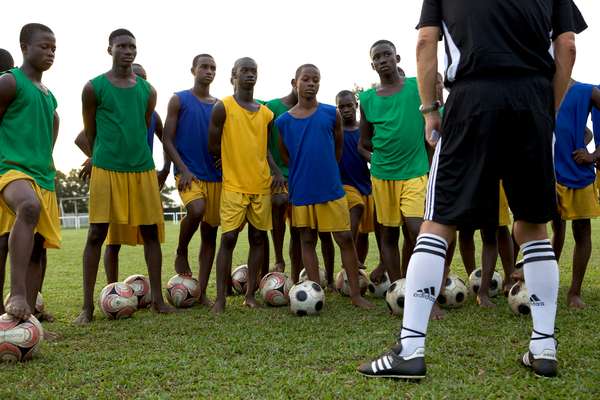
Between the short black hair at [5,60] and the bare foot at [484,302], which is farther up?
the short black hair at [5,60]

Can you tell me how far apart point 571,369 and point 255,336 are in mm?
2254

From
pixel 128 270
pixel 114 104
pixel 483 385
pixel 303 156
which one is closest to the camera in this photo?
pixel 483 385

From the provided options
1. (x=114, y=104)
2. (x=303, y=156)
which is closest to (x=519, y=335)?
(x=303, y=156)

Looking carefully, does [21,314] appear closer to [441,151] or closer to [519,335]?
[441,151]

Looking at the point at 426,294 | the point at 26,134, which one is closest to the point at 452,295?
the point at 426,294

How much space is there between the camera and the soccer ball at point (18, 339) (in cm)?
403

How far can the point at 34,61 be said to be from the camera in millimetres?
5000

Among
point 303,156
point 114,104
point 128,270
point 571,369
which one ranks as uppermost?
point 114,104

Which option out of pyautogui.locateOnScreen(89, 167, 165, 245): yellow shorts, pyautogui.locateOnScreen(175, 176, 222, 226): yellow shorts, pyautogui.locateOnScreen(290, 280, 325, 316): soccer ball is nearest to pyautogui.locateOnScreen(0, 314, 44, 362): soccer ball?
pyautogui.locateOnScreen(89, 167, 165, 245): yellow shorts

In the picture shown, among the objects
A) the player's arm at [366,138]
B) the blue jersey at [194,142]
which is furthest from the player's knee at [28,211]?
the player's arm at [366,138]

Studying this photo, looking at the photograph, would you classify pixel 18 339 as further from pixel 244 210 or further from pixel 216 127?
pixel 216 127

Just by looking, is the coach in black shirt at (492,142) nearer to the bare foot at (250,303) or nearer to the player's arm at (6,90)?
the bare foot at (250,303)

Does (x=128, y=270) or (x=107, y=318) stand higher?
(x=107, y=318)

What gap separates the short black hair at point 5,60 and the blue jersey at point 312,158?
9.03 feet
